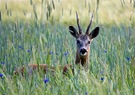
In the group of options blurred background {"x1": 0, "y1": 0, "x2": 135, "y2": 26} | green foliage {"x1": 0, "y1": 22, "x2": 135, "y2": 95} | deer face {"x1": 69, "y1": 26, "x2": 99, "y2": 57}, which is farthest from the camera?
blurred background {"x1": 0, "y1": 0, "x2": 135, "y2": 26}

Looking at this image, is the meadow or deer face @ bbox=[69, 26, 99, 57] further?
deer face @ bbox=[69, 26, 99, 57]

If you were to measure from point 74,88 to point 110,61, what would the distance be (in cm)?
133

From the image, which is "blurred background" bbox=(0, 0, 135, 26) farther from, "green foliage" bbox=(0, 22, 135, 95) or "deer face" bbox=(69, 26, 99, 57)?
"deer face" bbox=(69, 26, 99, 57)

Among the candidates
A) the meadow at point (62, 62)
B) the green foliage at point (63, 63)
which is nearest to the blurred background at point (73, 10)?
the green foliage at point (63, 63)

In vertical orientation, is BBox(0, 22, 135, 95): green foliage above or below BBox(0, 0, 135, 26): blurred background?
above

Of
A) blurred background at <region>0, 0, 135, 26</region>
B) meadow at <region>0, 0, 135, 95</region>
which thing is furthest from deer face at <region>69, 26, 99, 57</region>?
blurred background at <region>0, 0, 135, 26</region>

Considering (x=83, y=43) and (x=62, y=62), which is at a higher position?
(x=83, y=43)

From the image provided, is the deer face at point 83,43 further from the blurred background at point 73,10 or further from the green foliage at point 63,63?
the blurred background at point 73,10

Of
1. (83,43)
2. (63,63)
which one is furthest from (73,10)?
(63,63)

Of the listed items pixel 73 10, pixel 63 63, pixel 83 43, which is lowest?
pixel 73 10

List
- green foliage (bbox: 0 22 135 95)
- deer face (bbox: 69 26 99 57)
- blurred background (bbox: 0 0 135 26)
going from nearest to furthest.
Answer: green foliage (bbox: 0 22 135 95) < deer face (bbox: 69 26 99 57) < blurred background (bbox: 0 0 135 26)

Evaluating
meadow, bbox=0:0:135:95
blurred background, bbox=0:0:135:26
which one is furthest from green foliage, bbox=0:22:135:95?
blurred background, bbox=0:0:135:26

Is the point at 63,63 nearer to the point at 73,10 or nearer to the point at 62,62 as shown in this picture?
the point at 62,62

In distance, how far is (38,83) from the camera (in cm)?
353
